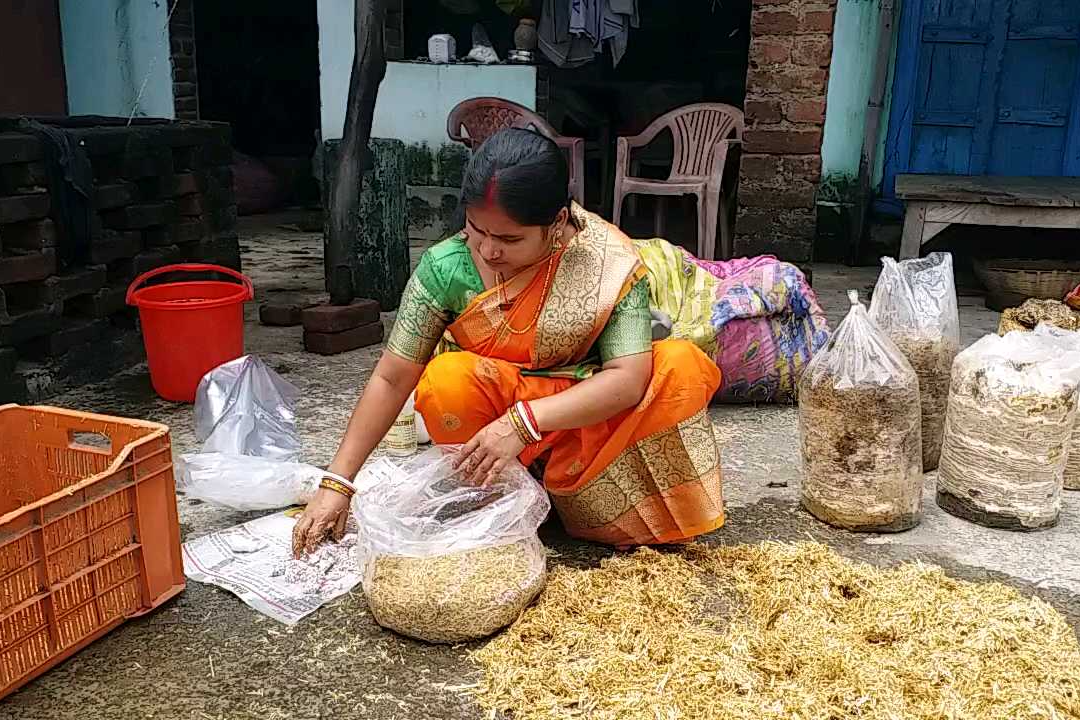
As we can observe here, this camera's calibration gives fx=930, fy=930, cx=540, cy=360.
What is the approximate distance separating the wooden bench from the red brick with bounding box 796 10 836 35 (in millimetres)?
1423

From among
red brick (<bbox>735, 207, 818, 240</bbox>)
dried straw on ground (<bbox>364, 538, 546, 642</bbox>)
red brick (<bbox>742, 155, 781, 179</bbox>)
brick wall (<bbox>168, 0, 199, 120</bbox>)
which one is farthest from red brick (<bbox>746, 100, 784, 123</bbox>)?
brick wall (<bbox>168, 0, 199, 120</bbox>)

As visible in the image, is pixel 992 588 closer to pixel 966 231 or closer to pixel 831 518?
pixel 831 518

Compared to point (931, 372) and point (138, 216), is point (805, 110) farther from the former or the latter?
point (138, 216)

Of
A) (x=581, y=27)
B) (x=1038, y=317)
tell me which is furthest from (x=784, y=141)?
(x=581, y=27)

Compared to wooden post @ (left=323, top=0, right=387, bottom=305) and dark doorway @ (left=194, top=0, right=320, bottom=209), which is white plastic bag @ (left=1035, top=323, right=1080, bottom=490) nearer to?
wooden post @ (left=323, top=0, right=387, bottom=305)

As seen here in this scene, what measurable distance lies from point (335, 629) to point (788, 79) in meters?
3.29

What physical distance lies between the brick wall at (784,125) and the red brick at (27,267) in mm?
3006

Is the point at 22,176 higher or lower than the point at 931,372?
higher

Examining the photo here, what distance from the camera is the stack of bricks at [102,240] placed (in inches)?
136

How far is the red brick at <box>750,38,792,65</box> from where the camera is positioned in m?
4.24

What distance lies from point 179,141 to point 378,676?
3217 millimetres

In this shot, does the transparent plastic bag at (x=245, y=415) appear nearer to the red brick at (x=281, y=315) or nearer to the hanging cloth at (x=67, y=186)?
the hanging cloth at (x=67, y=186)

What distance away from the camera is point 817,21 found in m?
4.16

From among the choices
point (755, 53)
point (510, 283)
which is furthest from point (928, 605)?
point (755, 53)
